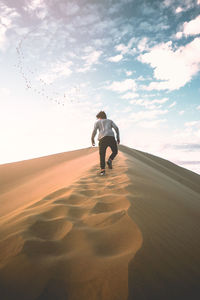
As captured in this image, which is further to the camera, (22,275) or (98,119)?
(98,119)

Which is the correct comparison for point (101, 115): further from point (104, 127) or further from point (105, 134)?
point (105, 134)

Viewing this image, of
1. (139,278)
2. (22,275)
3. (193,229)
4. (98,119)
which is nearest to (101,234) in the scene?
(139,278)

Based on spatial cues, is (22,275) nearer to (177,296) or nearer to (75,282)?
(75,282)

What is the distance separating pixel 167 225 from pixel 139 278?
85cm

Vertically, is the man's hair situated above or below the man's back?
above

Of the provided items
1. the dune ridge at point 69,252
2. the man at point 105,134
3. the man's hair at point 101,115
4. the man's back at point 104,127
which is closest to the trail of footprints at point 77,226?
the dune ridge at point 69,252

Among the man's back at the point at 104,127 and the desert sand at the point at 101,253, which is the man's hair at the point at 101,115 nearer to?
the man's back at the point at 104,127

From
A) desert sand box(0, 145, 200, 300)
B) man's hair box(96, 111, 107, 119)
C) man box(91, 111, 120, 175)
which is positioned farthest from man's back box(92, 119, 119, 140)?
desert sand box(0, 145, 200, 300)

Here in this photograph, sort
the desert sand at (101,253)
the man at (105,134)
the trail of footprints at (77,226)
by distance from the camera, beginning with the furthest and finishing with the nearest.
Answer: the man at (105,134)
the trail of footprints at (77,226)
the desert sand at (101,253)

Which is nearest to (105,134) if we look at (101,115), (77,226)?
(101,115)

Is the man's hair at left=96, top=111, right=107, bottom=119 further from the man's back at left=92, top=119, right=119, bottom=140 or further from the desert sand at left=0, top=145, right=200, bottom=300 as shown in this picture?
the desert sand at left=0, top=145, right=200, bottom=300

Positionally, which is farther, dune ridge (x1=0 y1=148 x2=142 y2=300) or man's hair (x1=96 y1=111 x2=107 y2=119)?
man's hair (x1=96 y1=111 x2=107 y2=119)

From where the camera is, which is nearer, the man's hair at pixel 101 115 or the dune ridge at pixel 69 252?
the dune ridge at pixel 69 252

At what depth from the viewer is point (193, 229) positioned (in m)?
1.73
